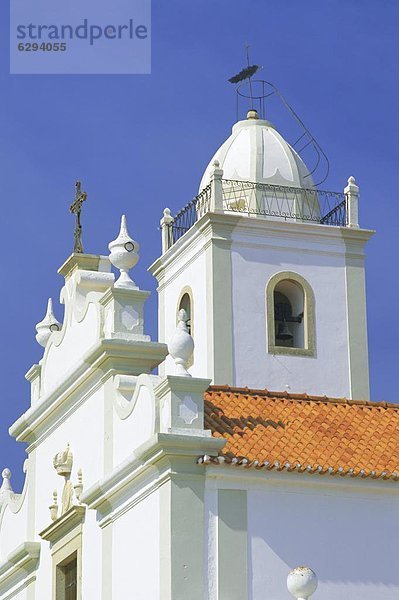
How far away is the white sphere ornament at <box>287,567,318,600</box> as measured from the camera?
20703 millimetres

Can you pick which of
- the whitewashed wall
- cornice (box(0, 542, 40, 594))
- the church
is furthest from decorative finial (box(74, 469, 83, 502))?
the whitewashed wall

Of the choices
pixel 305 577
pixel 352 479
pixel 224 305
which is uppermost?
pixel 224 305

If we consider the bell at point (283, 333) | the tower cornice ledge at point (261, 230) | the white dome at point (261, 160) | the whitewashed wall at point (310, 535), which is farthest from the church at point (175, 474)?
the white dome at point (261, 160)

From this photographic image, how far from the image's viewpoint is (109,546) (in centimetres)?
2342

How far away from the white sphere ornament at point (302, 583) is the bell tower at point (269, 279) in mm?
9847

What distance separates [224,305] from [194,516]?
9.90 m

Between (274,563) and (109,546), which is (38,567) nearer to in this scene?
(109,546)

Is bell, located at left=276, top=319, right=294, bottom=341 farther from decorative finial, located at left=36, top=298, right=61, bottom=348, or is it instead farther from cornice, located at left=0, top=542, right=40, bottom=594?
cornice, located at left=0, top=542, right=40, bottom=594

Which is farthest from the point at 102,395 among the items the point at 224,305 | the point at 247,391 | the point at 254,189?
the point at 254,189

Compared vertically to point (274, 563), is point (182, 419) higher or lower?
higher

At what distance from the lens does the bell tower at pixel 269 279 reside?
102ft

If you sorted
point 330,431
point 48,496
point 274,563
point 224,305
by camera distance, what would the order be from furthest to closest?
point 224,305 < point 48,496 < point 330,431 < point 274,563

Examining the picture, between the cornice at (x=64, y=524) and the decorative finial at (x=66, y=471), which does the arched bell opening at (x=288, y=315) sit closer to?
the decorative finial at (x=66, y=471)

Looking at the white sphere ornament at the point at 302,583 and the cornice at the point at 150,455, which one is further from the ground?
the cornice at the point at 150,455
